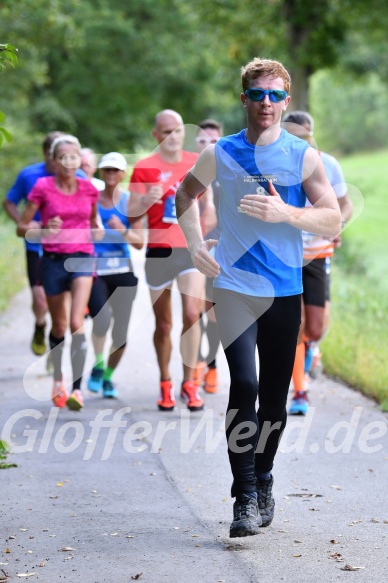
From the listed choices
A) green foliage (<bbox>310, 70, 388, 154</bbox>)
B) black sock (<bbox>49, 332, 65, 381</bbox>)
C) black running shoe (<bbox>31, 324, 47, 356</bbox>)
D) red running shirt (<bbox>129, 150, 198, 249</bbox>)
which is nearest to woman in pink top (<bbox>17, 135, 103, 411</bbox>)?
A: black sock (<bbox>49, 332, 65, 381</bbox>)

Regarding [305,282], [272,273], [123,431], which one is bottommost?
[123,431]

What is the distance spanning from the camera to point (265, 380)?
19.0 feet

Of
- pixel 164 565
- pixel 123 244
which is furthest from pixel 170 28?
pixel 164 565

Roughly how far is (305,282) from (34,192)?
7.53ft

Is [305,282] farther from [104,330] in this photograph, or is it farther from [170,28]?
[170,28]

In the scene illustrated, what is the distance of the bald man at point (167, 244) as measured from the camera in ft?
30.6

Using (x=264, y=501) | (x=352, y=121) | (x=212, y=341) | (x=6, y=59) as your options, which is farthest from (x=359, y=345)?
(x=352, y=121)

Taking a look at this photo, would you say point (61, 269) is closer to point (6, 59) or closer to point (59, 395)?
point (59, 395)

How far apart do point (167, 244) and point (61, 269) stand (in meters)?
0.89

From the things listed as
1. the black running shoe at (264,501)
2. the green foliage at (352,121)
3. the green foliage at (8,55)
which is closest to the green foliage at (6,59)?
the green foliage at (8,55)

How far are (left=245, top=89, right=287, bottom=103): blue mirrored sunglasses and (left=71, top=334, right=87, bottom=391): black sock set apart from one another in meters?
4.53

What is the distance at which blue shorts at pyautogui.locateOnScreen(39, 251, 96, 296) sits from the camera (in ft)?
30.9

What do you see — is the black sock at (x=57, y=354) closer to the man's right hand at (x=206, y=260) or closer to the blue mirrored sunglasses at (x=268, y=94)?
the man's right hand at (x=206, y=260)

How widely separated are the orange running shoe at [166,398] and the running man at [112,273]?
744 millimetres
